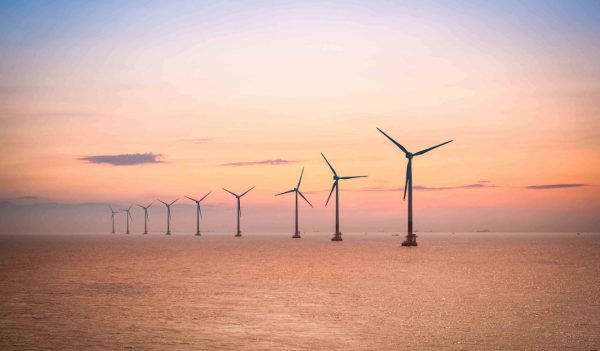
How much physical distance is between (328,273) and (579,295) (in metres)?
26.6

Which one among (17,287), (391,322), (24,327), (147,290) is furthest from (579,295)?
(17,287)

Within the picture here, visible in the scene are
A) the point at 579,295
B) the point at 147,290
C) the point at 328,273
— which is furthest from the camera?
the point at 328,273

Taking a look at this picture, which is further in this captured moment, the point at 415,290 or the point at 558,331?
the point at 415,290

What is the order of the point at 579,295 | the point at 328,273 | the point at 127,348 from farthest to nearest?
the point at 328,273
the point at 579,295
the point at 127,348

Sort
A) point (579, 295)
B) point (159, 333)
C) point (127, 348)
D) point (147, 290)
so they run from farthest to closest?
point (147, 290), point (579, 295), point (159, 333), point (127, 348)

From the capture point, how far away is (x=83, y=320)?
31594mm

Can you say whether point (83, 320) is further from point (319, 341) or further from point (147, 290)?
point (147, 290)

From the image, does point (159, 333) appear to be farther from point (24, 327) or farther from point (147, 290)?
point (147, 290)

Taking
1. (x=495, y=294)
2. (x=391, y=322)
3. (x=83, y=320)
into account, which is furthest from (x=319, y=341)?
(x=495, y=294)

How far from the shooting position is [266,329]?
28.8 m

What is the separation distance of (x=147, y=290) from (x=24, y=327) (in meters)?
18.0

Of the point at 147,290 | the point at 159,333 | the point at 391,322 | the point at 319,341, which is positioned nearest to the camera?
the point at 319,341

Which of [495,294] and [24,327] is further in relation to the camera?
[495,294]

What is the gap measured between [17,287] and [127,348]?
2942 cm
